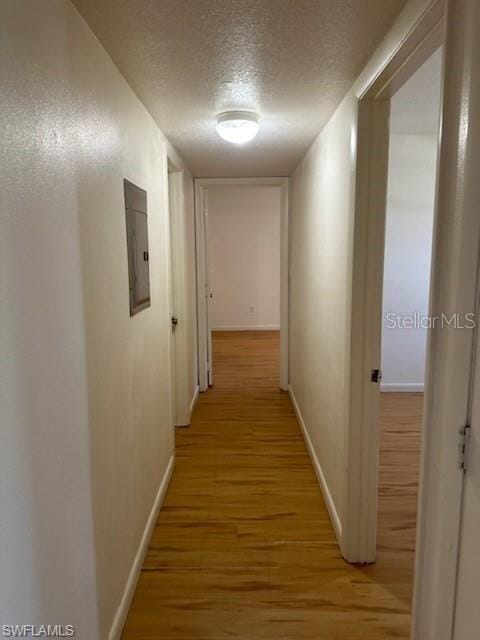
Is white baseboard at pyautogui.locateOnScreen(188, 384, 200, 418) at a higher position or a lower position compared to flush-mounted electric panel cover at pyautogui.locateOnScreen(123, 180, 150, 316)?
lower

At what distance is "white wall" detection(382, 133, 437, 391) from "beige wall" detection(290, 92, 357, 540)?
1.22 m

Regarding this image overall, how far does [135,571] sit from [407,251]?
12.2ft

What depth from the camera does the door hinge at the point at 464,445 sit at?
1008 mm

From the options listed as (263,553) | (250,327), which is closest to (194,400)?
(263,553)

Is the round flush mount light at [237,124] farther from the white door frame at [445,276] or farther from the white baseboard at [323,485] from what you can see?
the white baseboard at [323,485]

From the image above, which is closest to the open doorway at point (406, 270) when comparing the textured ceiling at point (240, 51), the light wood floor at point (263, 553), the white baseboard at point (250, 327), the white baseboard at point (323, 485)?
the light wood floor at point (263, 553)

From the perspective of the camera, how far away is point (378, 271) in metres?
1.85

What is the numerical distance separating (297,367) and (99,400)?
2.65 metres

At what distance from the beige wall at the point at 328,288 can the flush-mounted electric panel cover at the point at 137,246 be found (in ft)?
3.11

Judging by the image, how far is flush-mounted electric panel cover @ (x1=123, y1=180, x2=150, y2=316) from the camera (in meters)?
1.82

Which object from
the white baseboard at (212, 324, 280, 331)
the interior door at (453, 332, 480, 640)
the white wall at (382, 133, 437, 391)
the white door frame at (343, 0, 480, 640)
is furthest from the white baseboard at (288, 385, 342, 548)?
the white baseboard at (212, 324, 280, 331)

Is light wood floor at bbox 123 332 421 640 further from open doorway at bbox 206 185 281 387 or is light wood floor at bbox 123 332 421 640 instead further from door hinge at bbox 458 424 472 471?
open doorway at bbox 206 185 281 387

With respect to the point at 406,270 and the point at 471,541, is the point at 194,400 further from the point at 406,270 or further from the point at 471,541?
the point at 471,541

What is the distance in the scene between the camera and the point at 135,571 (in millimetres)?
1875
